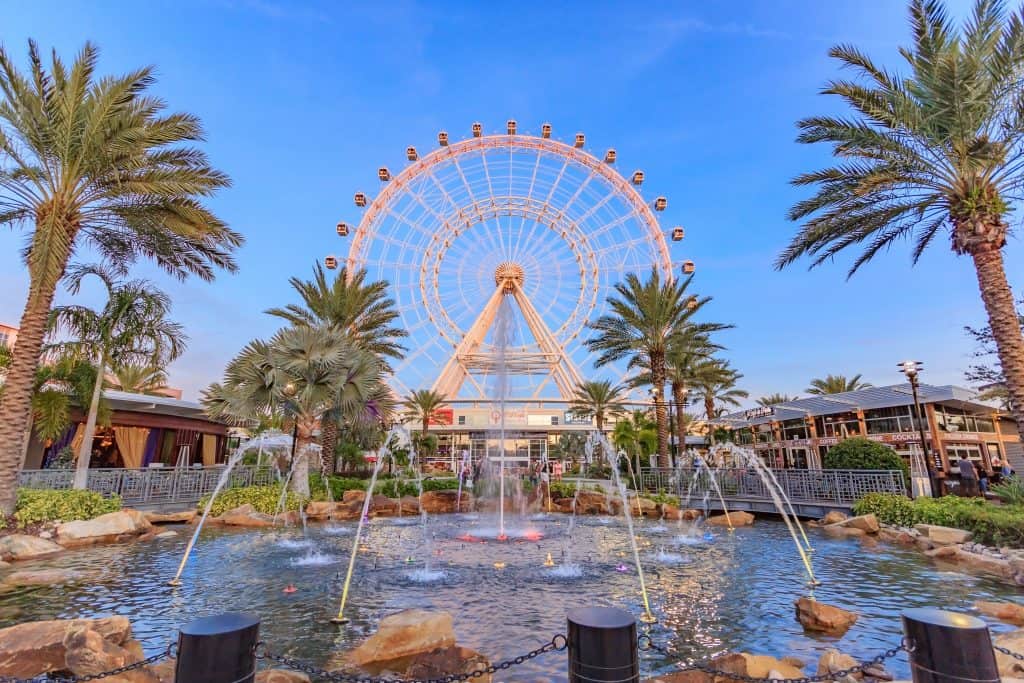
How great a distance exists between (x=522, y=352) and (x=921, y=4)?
31.4 m

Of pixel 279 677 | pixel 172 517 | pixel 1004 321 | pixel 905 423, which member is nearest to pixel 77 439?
pixel 172 517

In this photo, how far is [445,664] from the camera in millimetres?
4449

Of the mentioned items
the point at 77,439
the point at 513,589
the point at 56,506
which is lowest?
the point at 513,589

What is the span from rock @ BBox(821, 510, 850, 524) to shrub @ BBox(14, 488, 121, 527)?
17.6 m

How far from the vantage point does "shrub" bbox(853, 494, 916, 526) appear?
40.4ft

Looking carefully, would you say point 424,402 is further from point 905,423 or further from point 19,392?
point 905,423

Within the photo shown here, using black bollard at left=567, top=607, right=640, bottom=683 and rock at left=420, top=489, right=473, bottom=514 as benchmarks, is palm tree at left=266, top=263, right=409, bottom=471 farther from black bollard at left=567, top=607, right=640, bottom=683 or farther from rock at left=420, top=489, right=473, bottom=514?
black bollard at left=567, top=607, right=640, bottom=683

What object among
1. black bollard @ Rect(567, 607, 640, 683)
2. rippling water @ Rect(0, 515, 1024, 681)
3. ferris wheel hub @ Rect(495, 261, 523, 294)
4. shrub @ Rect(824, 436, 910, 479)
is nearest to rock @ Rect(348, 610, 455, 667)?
rippling water @ Rect(0, 515, 1024, 681)

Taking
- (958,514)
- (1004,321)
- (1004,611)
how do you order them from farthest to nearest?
(958,514), (1004,321), (1004,611)

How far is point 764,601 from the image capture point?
22.5 feet

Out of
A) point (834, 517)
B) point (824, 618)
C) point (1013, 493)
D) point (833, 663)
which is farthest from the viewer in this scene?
point (834, 517)

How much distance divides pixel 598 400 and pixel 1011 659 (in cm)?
2839

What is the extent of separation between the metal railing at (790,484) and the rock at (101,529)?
52.8 feet

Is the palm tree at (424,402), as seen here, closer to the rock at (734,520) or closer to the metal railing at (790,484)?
the metal railing at (790,484)
